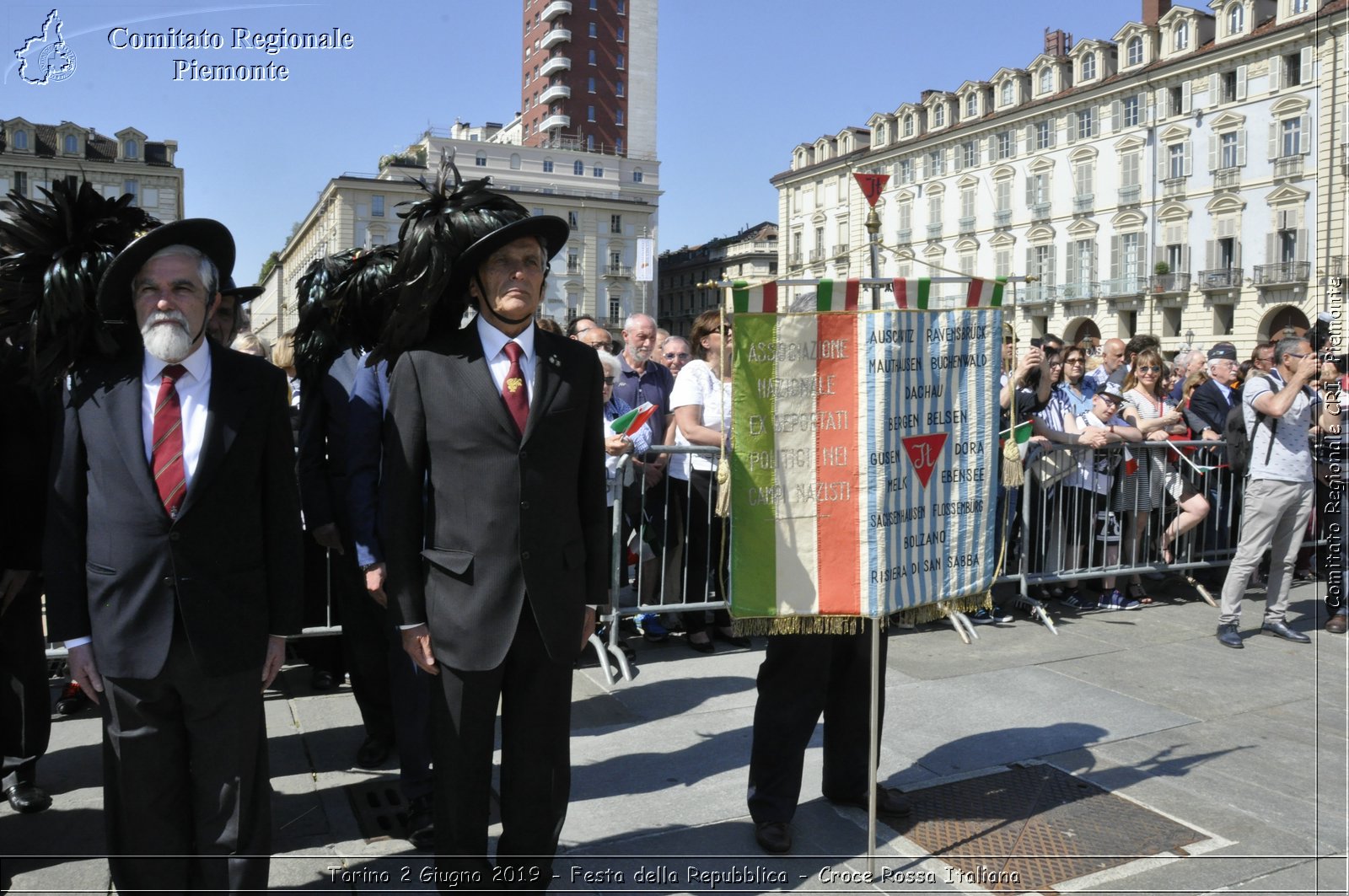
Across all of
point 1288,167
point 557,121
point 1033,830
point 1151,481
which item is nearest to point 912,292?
point 1033,830

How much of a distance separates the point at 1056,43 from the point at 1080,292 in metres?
15.5

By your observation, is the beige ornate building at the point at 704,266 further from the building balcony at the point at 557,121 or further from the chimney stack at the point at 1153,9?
the chimney stack at the point at 1153,9

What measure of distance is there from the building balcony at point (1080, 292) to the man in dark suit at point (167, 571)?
59492 mm

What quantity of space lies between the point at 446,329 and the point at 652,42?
9117 centimetres

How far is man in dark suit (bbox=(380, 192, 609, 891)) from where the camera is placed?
3016mm

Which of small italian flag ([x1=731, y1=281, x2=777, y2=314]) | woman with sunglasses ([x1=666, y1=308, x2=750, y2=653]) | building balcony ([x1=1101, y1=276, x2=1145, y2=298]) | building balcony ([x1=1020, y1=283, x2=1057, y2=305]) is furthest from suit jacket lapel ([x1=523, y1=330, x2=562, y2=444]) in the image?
building balcony ([x1=1020, y1=283, x2=1057, y2=305])

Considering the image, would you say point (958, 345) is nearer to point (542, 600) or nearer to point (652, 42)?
point (542, 600)

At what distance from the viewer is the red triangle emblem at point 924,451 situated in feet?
12.2

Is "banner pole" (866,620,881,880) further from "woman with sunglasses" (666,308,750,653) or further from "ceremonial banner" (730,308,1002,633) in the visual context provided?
"woman with sunglasses" (666,308,750,653)

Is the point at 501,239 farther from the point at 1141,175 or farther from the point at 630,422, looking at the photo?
the point at 1141,175

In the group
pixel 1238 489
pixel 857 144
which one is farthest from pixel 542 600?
pixel 857 144

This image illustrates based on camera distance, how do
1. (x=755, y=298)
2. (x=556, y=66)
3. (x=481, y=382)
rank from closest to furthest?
(x=481, y=382) → (x=755, y=298) → (x=556, y=66)

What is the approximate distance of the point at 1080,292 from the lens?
57.8 meters

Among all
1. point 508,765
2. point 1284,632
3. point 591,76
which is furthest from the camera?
point 591,76
